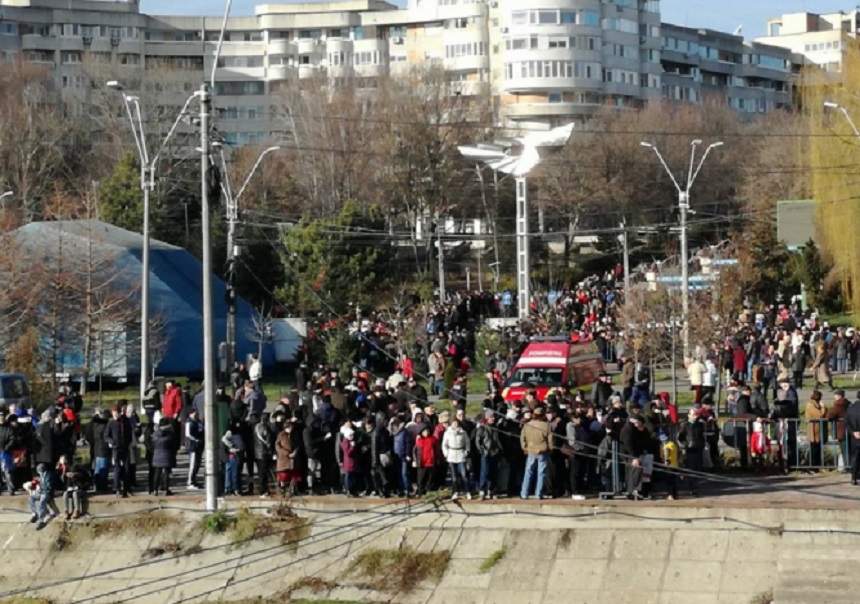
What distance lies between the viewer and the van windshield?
Result: 40.1 metres

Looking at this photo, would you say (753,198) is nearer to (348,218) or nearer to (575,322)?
(348,218)

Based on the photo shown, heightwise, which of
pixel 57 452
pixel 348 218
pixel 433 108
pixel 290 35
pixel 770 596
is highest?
pixel 290 35

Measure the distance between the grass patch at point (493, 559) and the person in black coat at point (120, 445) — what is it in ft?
20.2

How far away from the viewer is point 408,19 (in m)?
136

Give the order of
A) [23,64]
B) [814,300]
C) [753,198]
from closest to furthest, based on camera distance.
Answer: [814,300] < [753,198] < [23,64]

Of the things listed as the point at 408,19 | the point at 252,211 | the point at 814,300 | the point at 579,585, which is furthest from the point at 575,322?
the point at 408,19

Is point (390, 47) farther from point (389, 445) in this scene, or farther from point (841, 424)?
point (389, 445)

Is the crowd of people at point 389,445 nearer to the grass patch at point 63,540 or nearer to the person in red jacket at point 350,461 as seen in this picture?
the person in red jacket at point 350,461

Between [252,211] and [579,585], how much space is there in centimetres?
6013

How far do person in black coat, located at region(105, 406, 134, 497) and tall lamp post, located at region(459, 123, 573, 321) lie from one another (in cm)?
2802

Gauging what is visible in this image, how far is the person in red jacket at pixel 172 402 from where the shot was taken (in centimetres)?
3166

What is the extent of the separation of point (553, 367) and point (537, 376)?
459 millimetres

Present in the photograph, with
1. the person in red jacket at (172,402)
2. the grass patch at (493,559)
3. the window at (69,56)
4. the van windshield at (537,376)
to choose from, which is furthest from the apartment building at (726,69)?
the grass patch at (493,559)

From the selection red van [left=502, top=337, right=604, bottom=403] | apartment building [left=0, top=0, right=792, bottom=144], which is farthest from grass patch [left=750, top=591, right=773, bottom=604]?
apartment building [left=0, top=0, right=792, bottom=144]
